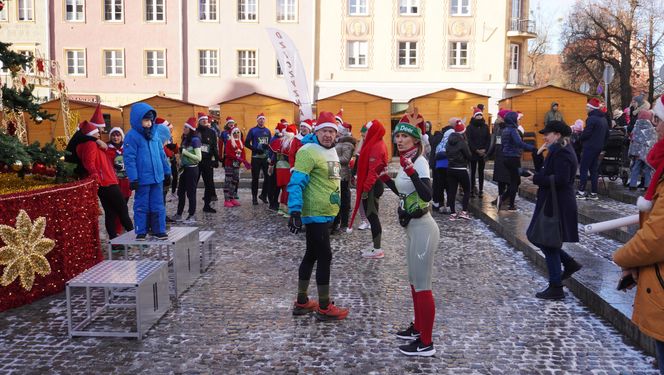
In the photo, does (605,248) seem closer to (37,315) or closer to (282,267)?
(282,267)

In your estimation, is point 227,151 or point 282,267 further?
point 227,151

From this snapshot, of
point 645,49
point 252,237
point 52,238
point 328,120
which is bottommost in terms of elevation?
point 252,237

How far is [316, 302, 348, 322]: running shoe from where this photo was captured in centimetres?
587

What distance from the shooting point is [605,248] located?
28.5 feet

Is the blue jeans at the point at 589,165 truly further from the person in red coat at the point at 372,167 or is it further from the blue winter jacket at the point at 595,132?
the person in red coat at the point at 372,167

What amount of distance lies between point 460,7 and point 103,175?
28662 mm

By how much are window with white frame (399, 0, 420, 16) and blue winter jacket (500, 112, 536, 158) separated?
2373cm

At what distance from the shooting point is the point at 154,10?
34.1 meters

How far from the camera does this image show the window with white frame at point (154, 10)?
1340 inches

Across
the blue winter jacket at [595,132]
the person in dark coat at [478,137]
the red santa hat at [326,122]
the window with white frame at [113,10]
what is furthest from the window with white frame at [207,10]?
the red santa hat at [326,122]

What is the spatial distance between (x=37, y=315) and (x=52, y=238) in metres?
0.92

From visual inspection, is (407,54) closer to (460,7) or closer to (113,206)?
(460,7)

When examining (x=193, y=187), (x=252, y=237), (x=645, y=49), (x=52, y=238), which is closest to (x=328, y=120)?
(x=52, y=238)

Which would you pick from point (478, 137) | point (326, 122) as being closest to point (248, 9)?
point (478, 137)
